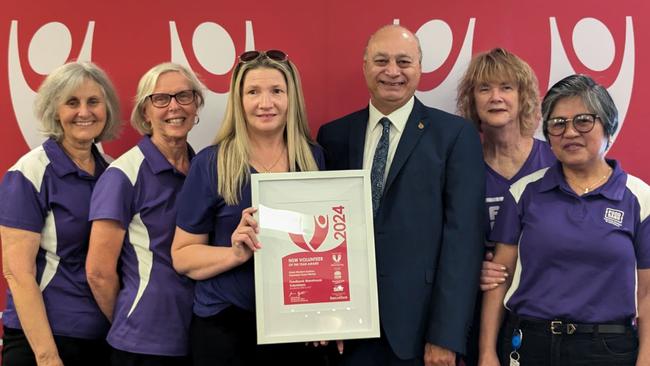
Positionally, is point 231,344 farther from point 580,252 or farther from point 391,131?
point 580,252

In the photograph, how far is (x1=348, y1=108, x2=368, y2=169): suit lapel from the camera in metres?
2.51

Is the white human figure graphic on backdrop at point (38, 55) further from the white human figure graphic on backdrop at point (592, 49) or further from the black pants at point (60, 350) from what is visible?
the white human figure graphic on backdrop at point (592, 49)

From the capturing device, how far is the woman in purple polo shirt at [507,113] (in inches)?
109

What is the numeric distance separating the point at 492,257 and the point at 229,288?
104 cm

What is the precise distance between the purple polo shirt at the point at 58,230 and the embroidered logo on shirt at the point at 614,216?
1.98 metres

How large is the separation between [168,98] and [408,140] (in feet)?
3.33

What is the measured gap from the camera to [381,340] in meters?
2.42

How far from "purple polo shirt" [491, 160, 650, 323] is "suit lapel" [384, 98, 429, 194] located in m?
0.49

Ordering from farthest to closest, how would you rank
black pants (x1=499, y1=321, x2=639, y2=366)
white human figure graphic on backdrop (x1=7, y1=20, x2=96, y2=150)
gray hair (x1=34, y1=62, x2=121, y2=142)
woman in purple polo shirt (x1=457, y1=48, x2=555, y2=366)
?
white human figure graphic on backdrop (x1=7, y1=20, x2=96, y2=150), woman in purple polo shirt (x1=457, y1=48, x2=555, y2=366), gray hair (x1=34, y1=62, x2=121, y2=142), black pants (x1=499, y1=321, x2=639, y2=366)

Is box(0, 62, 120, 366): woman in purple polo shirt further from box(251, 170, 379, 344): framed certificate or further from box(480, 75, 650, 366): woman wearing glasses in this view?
box(480, 75, 650, 366): woman wearing glasses

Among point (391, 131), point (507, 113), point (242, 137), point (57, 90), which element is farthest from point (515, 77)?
point (57, 90)

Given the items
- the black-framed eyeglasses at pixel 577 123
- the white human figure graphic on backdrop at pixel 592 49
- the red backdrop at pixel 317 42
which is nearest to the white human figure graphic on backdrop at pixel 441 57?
the red backdrop at pixel 317 42

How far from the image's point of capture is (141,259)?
2.49 meters

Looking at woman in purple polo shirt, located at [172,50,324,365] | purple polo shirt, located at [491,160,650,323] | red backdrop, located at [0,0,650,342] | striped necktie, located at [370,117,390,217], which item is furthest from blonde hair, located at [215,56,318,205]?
purple polo shirt, located at [491,160,650,323]
